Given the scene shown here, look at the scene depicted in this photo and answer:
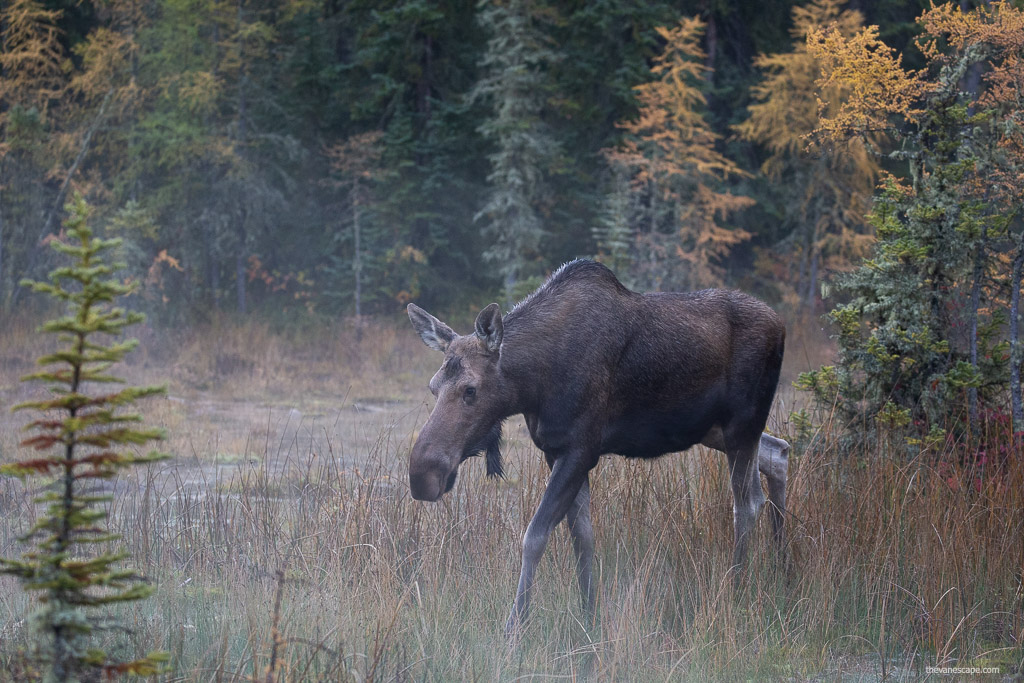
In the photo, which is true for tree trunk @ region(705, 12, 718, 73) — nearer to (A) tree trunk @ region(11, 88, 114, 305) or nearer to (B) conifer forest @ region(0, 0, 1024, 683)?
(B) conifer forest @ region(0, 0, 1024, 683)

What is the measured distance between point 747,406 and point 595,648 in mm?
1845

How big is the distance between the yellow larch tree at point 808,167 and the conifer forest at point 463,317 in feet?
0.46

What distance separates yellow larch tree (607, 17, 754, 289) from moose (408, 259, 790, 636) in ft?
50.3

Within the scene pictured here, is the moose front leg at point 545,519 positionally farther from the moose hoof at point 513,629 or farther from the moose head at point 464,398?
the moose head at point 464,398

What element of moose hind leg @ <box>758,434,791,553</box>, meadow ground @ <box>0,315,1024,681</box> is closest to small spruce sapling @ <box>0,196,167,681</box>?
meadow ground @ <box>0,315,1024,681</box>

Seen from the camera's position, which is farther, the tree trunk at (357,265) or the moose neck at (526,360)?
the tree trunk at (357,265)

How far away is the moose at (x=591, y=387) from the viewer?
463cm

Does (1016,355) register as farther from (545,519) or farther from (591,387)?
(545,519)

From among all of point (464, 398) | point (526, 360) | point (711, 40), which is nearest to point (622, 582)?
point (526, 360)

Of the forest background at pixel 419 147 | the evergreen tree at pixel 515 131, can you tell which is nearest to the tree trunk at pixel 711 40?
the forest background at pixel 419 147

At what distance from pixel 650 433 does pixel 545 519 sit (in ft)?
3.00

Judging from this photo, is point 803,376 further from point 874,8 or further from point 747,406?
point 874,8

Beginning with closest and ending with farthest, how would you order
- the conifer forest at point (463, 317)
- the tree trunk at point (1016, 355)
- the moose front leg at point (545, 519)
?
the conifer forest at point (463, 317)
the moose front leg at point (545, 519)
the tree trunk at point (1016, 355)

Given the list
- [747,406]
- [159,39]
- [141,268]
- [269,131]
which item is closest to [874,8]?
[269,131]
